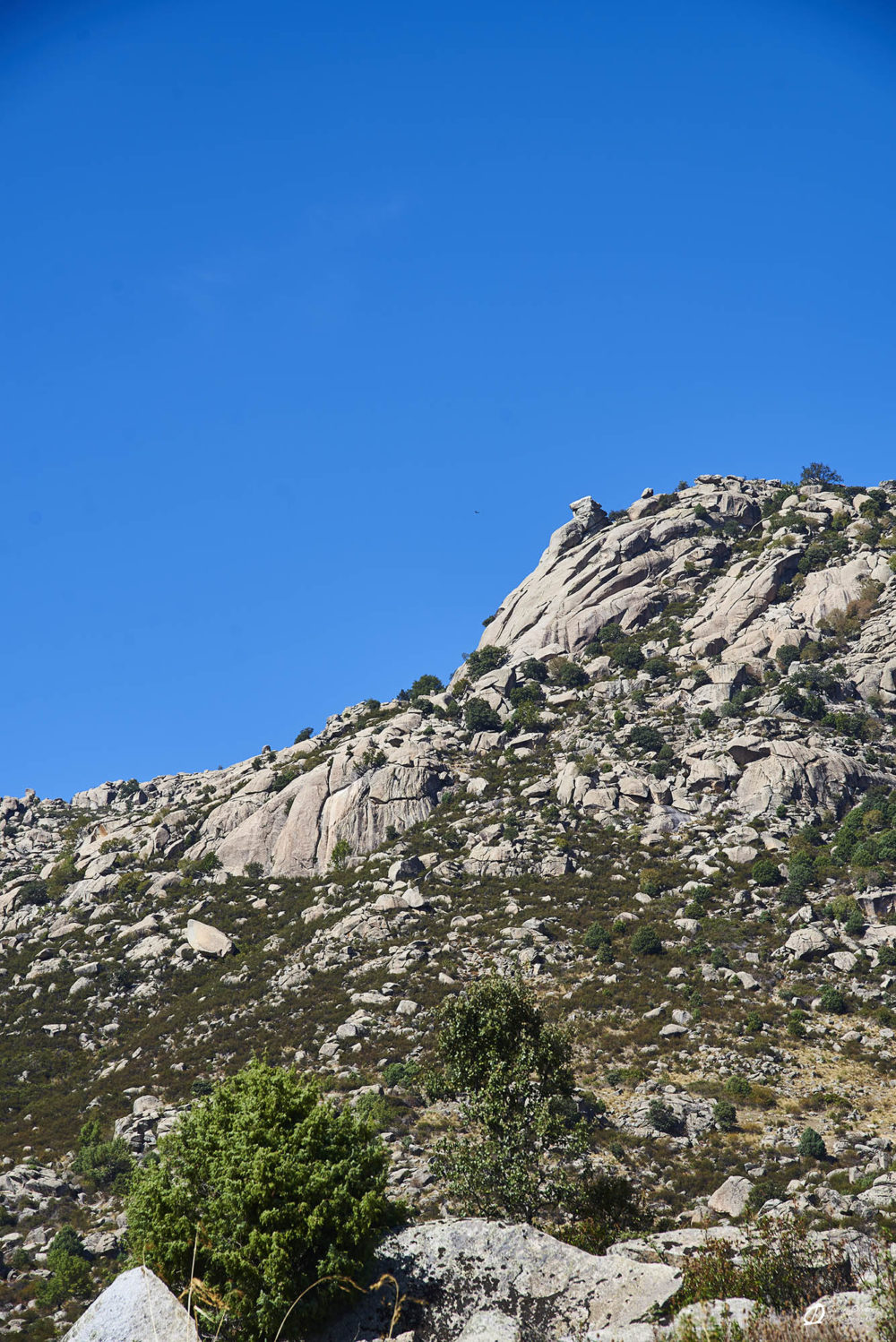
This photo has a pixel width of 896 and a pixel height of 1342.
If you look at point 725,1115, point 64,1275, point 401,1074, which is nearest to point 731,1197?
point 725,1115

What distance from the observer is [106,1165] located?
52.7m

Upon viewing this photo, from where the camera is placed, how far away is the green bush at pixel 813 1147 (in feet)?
146

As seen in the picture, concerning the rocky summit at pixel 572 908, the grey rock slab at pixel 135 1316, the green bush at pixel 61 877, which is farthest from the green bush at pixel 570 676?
the grey rock slab at pixel 135 1316

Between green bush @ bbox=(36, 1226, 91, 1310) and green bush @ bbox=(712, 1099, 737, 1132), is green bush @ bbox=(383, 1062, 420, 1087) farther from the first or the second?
green bush @ bbox=(36, 1226, 91, 1310)

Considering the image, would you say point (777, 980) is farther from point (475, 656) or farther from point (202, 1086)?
point (475, 656)

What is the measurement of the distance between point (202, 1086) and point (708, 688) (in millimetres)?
64264

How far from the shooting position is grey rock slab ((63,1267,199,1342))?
1659cm

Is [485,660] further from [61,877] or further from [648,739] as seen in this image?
[61,877]

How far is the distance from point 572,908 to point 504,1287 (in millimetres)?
53402

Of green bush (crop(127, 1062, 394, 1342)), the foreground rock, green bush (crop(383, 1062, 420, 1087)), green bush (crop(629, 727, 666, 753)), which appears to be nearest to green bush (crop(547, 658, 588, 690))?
green bush (crop(629, 727, 666, 753))

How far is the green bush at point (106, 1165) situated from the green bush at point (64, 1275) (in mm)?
5049

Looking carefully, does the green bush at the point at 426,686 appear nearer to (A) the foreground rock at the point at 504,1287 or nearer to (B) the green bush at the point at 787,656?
(B) the green bush at the point at 787,656

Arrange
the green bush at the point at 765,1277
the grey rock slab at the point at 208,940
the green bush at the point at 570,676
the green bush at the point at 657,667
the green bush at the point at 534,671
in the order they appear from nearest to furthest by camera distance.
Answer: the green bush at the point at 765,1277 → the grey rock slab at the point at 208,940 → the green bush at the point at 657,667 → the green bush at the point at 570,676 → the green bush at the point at 534,671

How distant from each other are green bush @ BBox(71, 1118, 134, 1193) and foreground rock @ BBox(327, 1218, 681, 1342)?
116 feet
